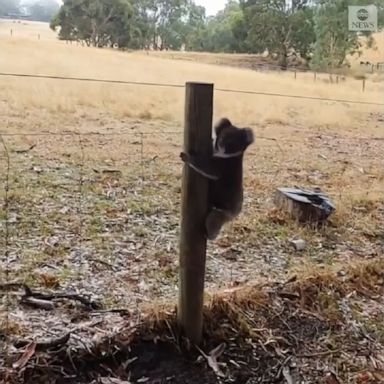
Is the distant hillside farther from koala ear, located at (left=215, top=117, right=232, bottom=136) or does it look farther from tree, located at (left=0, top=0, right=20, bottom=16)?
tree, located at (left=0, top=0, right=20, bottom=16)

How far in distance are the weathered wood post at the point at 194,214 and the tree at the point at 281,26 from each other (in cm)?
51

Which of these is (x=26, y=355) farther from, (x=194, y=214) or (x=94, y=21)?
(x=94, y=21)

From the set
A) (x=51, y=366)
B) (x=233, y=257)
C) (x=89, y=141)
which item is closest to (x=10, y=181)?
(x=89, y=141)

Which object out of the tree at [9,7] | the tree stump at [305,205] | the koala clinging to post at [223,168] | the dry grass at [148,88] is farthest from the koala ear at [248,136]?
the tree stump at [305,205]

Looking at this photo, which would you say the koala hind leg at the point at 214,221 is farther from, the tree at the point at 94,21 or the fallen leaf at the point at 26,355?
the tree at the point at 94,21

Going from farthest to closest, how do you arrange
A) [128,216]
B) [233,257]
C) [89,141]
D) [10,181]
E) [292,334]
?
[89,141], [10,181], [128,216], [233,257], [292,334]

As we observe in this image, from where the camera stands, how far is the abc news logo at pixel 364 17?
4.91 feet

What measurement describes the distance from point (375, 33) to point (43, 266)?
1.03m

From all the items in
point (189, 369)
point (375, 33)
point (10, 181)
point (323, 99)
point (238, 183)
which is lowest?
point (189, 369)

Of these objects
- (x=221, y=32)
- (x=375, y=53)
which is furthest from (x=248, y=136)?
(x=375, y=53)

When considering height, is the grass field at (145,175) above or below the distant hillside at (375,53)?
below

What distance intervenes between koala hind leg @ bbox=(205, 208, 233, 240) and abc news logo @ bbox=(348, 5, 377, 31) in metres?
0.70

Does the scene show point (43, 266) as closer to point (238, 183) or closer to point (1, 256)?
point (1, 256)

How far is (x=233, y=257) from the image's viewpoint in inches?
64.2
